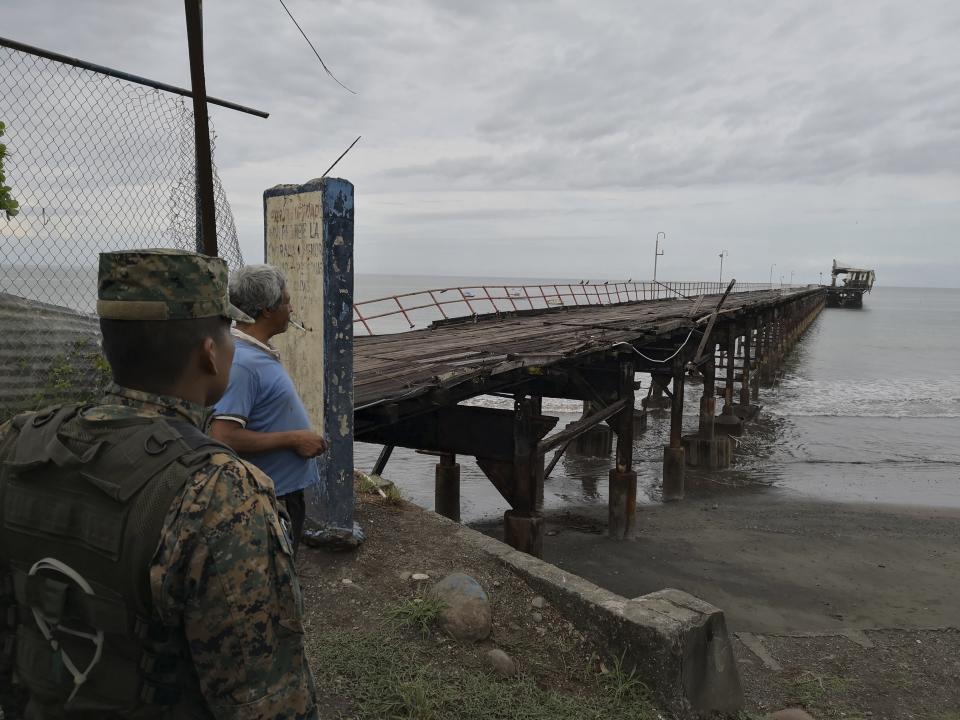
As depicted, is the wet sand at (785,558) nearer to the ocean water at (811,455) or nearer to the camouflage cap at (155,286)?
the ocean water at (811,455)

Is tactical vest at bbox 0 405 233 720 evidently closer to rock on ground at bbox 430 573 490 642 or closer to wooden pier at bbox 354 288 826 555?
rock on ground at bbox 430 573 490 642

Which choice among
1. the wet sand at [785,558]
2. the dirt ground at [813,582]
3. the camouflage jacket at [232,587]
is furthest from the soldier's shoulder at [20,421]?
the wet sand at [785,558]

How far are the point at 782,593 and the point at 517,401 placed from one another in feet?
13.6

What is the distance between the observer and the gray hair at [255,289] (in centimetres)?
283

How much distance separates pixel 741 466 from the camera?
56.9 ft

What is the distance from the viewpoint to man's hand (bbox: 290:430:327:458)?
290 cm

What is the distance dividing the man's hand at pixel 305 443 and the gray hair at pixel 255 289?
51 cm

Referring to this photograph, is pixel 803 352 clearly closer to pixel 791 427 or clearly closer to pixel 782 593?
pixel 791 427

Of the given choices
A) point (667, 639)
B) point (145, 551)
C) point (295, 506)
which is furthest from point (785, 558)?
point (145, 551)

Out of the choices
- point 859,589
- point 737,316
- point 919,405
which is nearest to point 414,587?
point 859,589

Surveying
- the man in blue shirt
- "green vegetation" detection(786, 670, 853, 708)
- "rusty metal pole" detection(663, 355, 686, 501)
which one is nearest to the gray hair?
the man in blue shirt

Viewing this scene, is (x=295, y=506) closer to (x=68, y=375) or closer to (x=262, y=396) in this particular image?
(x=262, y=396)

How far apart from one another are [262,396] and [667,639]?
234cm

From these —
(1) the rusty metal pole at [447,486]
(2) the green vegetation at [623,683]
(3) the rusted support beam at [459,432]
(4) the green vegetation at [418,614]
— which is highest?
(3) the rusted support beam at [459,432]
